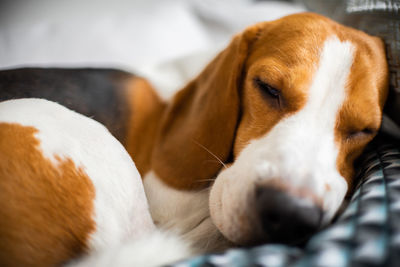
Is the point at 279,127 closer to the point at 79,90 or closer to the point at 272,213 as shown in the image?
the point at 272,213

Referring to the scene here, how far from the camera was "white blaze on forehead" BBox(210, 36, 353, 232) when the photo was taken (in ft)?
2.85

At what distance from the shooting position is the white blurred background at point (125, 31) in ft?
7.38

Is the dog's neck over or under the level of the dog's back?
under

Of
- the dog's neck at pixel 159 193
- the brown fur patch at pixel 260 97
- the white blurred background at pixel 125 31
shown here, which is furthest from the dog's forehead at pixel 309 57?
the white blurred background at pixel 125 31

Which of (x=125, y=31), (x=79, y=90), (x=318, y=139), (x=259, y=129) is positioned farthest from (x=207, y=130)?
(x=125, y=31)

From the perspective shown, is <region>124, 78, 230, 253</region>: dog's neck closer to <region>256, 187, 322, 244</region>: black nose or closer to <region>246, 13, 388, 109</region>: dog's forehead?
<region>256, 187, 322, 244</region>: black nose

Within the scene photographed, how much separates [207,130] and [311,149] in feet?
1.46

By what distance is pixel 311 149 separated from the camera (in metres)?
0.95

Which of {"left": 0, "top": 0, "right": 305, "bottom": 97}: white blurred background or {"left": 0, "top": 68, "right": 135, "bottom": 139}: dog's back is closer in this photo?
{"left": 0, "top": 68, "right": 135, "bottom": 139}: dog's back

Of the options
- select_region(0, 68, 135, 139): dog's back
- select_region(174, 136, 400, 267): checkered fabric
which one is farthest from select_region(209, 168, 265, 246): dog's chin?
select_region(0, 68, 135, 139): dog's back

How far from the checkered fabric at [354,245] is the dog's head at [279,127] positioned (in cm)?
9

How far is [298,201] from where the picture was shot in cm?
79

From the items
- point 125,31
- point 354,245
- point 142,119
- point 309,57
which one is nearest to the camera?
point 354,245

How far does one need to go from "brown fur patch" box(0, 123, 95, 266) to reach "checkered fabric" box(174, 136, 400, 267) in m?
0.32
